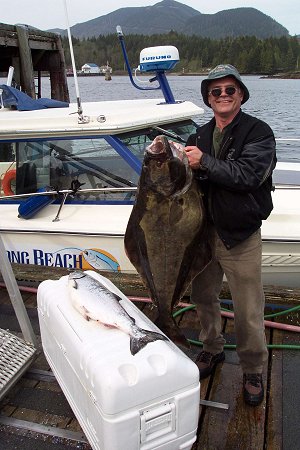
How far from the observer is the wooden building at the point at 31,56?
11.4 meters

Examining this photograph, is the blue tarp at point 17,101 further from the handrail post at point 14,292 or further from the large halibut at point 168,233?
the large halibut at point 168,233

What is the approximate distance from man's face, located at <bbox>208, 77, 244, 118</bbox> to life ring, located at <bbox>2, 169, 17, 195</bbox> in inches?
129

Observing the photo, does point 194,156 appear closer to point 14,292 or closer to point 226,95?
point 226,95

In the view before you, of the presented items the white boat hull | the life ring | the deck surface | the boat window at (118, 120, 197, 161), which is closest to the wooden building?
the life ring

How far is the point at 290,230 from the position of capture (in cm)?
429

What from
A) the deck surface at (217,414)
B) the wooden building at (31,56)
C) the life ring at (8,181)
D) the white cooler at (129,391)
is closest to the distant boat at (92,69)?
the wooden building at (31,56)

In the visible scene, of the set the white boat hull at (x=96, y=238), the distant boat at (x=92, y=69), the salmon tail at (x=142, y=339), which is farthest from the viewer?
the distant boat at (x=92, y=69)

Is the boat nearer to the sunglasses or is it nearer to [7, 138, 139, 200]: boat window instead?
[7, 138, 139, 200]: boat window

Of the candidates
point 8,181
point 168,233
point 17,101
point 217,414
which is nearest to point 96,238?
point 8,181

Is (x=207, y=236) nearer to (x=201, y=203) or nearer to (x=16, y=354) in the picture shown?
(x=201, y=203)

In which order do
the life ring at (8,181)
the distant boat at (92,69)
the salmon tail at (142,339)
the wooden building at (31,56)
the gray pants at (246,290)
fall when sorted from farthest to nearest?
1. the distant boat at (92,69)
2. the wooden building at (31,56)
3. the life ring at (8,181)
4. the gray pants at (246,290)
5. the salmon tail at (142,339)

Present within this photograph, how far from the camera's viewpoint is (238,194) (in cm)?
256

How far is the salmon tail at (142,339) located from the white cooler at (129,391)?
21 mm

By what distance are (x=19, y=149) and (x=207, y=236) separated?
120 inches
